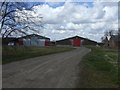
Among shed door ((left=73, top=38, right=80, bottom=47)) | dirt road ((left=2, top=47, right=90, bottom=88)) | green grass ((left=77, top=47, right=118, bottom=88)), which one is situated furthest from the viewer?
shed door ((left=73, top=38, right=80, bottom=47))

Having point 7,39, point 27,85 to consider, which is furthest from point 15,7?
point 27,85

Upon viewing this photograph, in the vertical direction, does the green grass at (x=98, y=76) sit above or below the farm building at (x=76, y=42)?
below

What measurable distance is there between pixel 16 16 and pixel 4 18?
4.26ft

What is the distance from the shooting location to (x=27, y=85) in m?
5.87

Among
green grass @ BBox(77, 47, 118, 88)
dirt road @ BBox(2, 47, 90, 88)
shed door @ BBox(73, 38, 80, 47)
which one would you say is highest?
shed door @ BBox(73, 38, 80, 47)

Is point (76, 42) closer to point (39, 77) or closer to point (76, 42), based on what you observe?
point (76, 42)

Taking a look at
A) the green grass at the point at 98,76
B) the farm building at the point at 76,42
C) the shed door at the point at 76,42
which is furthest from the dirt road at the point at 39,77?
the farm building at the point at 76,42

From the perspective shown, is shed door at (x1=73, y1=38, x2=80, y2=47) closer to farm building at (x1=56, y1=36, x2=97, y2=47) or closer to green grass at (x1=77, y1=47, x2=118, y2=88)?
farm building at (x1=56, y1=36, x2=97, y2=47)

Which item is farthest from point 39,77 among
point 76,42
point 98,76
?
point 76,42

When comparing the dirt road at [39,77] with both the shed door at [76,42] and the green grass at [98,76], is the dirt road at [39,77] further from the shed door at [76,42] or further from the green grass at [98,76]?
the shed door at [76,42]

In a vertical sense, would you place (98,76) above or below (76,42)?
below

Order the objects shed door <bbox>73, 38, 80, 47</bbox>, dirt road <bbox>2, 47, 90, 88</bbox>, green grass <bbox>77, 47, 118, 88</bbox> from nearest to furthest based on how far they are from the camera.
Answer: dirt road <bbox>2, 47, 90, 88</bbox> → green grass <bbox>77, 47, 118, 88</bbox> → shed door <bbox>73, 38, 80, 47</bbox>

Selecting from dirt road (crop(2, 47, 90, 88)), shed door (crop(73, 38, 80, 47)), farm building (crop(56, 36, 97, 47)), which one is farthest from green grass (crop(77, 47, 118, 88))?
farm building (crop(56, 36, 97, 47))

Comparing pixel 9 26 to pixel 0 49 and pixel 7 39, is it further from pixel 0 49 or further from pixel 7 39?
pixel 0 49
